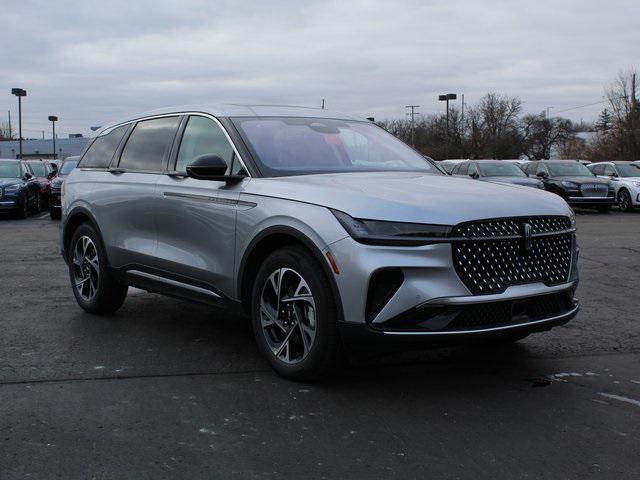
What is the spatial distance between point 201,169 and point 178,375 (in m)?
1.36

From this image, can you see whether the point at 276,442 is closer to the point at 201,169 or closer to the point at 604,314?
the point at 201,169

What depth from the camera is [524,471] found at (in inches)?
133

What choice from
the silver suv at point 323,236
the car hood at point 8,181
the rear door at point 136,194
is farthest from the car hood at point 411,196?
the car hood at point 8,181

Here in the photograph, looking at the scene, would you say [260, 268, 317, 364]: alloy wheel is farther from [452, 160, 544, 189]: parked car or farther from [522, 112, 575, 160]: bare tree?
[522, 112, 575, 160]: bare tree

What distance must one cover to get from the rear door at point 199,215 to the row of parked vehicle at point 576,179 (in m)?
16.6

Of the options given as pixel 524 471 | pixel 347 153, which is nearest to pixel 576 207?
pixel 347 153

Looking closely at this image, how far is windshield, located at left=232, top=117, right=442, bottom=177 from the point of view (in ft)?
16.9

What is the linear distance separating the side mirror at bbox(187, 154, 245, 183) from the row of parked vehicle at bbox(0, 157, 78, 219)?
1430 centimetres

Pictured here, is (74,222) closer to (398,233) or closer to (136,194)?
(136,194)

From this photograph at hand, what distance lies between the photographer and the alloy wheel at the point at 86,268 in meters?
6.70

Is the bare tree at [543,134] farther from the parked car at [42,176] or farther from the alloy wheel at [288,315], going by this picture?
the alloy wheel at [288,315]

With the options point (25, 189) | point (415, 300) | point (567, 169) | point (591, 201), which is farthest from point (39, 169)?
point (415, 300)

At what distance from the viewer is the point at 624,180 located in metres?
23.8

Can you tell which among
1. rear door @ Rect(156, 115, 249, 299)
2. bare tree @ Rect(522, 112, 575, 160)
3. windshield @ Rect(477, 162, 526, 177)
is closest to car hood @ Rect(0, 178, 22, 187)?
windshield @ Rect(477, 162, 526, 177)
